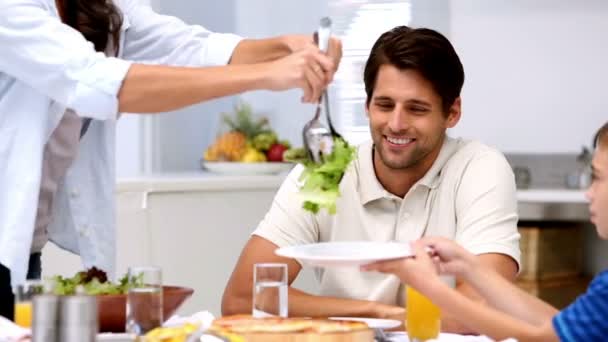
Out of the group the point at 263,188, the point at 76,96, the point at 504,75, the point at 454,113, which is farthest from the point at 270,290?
the point at 504,75

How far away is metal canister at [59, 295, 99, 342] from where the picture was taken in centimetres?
163

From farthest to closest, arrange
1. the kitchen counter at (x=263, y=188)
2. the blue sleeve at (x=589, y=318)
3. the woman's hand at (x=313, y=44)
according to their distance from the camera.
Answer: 1. the kitchen counter at (x=263, y=188)
2. the woman's hand at (x=313, y=44)
3. the blue sleeve at (x=589, y=318)

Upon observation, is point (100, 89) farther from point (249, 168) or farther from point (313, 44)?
point (249, 168)

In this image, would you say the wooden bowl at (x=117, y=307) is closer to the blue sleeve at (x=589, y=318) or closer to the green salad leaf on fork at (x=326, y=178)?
the green salad leaf on fork at (x=326, y=178)

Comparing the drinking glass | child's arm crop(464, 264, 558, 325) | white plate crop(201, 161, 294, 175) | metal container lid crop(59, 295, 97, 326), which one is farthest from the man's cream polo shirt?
white plate crop(201, 161, 294, 175)

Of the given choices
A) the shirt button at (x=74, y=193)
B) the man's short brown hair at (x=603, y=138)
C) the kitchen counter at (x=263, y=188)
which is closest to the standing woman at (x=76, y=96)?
the shirt button at (x=74, y=193)

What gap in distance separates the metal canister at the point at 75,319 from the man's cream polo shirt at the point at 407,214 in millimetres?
1187

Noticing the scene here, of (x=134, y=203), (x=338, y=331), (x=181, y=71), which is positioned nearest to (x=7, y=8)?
(x=181, y=71)

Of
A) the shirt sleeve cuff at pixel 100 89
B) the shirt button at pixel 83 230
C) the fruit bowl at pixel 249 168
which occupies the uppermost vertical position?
the shirt sleeve cuff at pixel 100 89

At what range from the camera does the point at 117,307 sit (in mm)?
2135

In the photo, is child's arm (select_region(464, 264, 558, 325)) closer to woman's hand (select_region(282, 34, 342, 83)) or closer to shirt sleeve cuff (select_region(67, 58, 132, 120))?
woman's hand (select_region(282, 34, 342, 83))

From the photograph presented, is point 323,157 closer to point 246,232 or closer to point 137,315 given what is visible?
point 137,315

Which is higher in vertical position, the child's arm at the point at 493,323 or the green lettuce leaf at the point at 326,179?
the green lettuce leaf at the point at 326,179

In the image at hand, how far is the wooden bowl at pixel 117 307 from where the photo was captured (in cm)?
213
